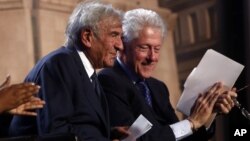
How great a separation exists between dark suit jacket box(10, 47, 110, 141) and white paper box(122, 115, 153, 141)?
9 cm

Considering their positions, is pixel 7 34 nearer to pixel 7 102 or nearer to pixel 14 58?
pixel 14 58

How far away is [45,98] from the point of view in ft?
6.43

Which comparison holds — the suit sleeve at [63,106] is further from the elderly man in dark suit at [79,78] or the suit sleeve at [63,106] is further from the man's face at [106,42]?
the man's face at [106,42]

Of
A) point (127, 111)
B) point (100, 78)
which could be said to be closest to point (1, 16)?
point (100, 78)

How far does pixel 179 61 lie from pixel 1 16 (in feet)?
4.03

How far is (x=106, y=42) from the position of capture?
2260mm

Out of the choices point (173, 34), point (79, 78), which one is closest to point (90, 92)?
point (79, 78)

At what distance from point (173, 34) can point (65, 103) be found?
163 cm

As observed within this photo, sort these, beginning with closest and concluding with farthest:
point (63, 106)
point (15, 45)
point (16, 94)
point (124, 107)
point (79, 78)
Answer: point (16, 94) → point (63, 106) → point (79, 78) → point (124, 107) → point (15, 45)

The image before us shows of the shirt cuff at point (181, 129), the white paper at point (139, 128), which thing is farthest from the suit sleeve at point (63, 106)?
the shirt cuff at point (181, 129)

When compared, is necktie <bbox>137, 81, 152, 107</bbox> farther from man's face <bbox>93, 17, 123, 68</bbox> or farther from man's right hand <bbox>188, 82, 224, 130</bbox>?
man's face <bbox>93, 17, 123, 68</bbox>

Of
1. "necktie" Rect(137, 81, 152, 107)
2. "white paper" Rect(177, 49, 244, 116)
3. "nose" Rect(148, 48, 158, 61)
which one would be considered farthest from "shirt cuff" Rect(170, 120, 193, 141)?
"nose" Rect(148, 48, 158, 61)

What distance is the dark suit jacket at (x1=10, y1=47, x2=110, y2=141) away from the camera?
195cm

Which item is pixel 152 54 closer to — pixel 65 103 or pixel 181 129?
pixel 181 129
